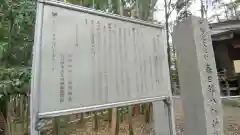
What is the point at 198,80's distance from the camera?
235cm

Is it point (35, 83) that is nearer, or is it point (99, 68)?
point (35, 83)

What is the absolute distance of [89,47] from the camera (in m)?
1.63

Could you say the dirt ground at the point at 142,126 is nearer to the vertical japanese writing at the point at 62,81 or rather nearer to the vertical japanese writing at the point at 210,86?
the vertical japanese writing at the point at 210,86

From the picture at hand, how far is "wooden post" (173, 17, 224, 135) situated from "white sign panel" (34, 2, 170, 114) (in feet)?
1.18

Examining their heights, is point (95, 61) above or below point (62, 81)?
above

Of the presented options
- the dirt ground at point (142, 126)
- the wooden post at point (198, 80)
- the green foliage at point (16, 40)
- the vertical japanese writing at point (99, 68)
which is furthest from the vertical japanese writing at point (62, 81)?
the dirt ground at point (142, 126)

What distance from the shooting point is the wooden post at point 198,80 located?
2346mm

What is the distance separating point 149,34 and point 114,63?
0.59 metres

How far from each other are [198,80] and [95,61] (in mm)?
1239

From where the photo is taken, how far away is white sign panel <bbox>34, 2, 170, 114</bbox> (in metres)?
1.40

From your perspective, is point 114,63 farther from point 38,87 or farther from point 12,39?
point 12,39

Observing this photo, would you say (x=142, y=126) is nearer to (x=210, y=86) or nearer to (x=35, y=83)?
(x=210, y=86)

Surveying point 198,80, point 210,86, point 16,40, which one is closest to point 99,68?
point 198,80

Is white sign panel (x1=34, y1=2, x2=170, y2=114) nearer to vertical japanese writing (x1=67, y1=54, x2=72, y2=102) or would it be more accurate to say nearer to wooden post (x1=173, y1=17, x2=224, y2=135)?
vertical japanese writing (x1=67, y1=54, x2=72, y2=102)
